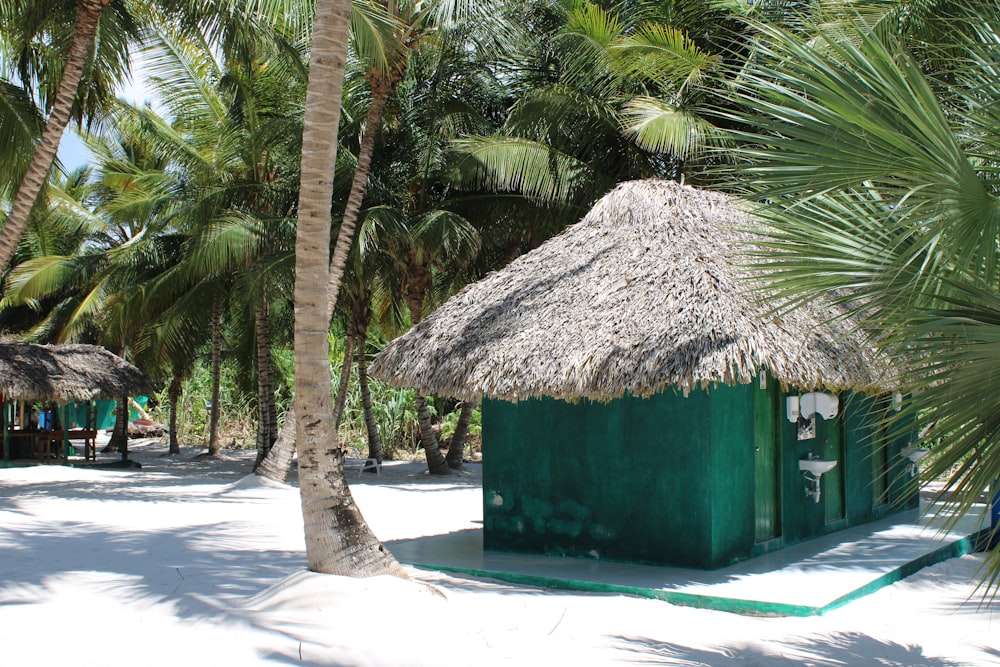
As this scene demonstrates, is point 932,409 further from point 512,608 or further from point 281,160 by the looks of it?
point 281,160

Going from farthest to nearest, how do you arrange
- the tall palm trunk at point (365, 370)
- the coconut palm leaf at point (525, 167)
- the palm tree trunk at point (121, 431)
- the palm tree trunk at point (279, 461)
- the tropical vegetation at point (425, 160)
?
1. the palm tree trunk at point (121, 431)
2. the tall palm trunk at point (365, 370)
3. the palm tree trunk at point (279, 461)
4. the coconut palm leaf at point (525, 167)
5. the tropical vegetation at point (425, 160)

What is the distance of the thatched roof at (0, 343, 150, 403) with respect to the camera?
16.9 m

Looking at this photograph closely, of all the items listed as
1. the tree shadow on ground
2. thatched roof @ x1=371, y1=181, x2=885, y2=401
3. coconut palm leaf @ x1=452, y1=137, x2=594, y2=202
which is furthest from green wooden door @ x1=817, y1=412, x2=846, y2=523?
coconut palm leaf @ x1=452, y1=137, x2=594, y2=202

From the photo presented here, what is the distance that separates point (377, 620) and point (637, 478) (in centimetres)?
299

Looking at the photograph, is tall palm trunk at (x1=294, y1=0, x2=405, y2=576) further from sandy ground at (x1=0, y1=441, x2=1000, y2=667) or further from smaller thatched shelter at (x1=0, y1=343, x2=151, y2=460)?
smaller thatched shelter at (x1=0, y1=343, x2=151, y2=460)

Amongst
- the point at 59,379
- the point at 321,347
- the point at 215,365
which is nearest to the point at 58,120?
the point at 321,347

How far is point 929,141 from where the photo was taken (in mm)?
3719

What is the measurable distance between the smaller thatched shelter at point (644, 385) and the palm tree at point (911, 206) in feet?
9.13

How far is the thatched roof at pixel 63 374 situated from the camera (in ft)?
55.4

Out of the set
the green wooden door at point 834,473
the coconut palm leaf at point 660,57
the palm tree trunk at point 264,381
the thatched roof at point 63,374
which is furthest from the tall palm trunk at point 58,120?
the green wooden door at point 834,473

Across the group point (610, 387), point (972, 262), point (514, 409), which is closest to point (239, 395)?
point (514, 409)

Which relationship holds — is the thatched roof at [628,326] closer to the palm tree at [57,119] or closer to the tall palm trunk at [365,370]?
the palm tree at [57,119]

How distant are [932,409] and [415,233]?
11.7 m

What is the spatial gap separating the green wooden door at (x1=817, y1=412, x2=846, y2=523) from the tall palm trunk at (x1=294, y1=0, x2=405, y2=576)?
519cm
